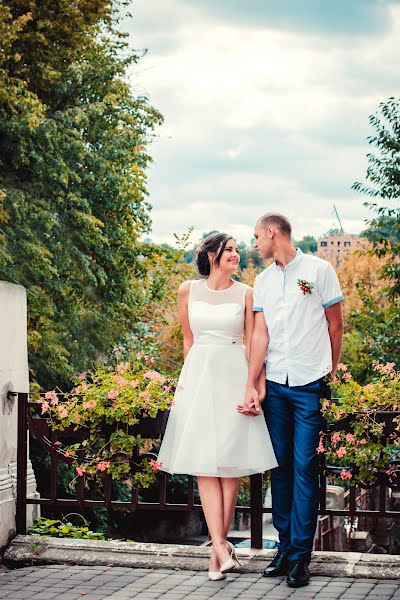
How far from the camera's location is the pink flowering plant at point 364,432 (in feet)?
20.6

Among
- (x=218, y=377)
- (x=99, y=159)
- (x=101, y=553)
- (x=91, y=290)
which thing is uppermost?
(x=99, y=159)

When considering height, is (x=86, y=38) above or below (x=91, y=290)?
above

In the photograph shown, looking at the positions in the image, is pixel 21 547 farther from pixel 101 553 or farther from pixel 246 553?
pixel 246 553

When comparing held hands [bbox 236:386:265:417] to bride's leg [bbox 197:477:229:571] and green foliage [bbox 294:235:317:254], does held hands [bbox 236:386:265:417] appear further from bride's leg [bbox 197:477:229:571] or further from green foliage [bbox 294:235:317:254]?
green foliage [bbox 294:235:317:254]

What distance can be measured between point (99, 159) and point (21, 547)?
15.6 meters

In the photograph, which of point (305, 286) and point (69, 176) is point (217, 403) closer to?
point (305, 286)

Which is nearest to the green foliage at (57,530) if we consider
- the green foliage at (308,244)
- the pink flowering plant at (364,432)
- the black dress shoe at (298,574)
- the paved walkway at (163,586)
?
the paved walkway at (163,586)

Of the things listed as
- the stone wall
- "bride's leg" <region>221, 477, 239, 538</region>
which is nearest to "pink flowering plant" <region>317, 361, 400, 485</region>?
"bride's leg" <region>221, 477, 239, 538</region>

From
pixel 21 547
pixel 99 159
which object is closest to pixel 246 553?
pixel 21 547

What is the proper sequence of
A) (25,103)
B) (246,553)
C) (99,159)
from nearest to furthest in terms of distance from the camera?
(246,553) → (25,103) → (99,159)

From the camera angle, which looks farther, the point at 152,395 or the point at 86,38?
the point at 86,38

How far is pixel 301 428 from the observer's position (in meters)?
6.02

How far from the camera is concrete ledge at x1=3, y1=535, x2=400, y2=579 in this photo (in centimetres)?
619

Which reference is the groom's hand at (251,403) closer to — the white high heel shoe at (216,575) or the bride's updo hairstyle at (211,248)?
the bride's updo hairstyle at (211,248)
